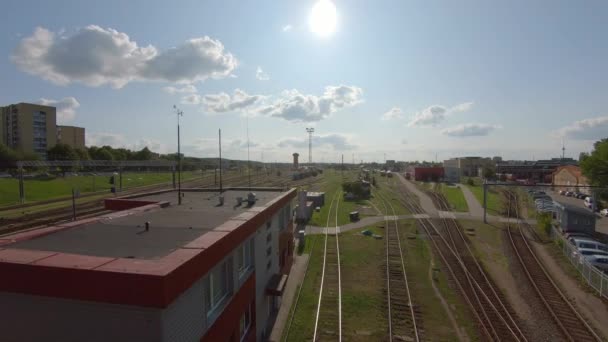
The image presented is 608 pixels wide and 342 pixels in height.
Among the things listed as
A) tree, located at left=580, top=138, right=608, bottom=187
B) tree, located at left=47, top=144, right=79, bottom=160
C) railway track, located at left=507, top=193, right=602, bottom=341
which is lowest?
railway track, located at left=507, top=193, right=602, bottom=341

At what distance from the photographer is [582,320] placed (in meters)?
16.6

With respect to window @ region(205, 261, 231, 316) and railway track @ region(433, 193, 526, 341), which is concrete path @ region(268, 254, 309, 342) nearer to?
window @ region(205, 261, 231, 316)

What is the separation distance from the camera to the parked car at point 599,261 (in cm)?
2312

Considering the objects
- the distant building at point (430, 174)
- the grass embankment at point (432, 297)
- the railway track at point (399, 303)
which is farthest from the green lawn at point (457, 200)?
the distant building at point (430, 174)

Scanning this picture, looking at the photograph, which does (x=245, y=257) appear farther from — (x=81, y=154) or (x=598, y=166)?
(x=81, y=154)

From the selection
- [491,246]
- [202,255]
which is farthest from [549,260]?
[202,255]

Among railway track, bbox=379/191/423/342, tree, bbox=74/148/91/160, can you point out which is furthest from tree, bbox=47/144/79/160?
railway track, bbox=379/191/423/342

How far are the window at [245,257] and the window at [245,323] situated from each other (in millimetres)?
1452

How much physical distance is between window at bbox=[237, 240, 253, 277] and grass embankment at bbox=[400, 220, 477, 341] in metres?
8.79

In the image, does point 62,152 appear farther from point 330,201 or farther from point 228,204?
point 228,204

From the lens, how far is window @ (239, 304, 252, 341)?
456 inches

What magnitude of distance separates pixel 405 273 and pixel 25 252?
20.7 m

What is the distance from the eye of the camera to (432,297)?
19.0 metres

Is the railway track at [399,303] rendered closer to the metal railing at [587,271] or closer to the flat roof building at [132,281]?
the flat roof building at [132,281]
